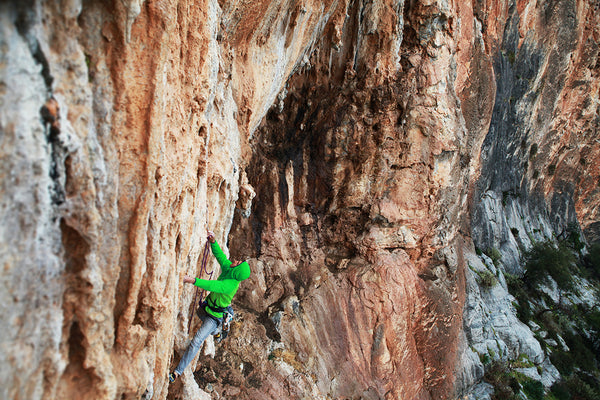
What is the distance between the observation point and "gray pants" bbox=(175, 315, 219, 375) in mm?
5172

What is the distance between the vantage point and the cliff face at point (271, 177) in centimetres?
248

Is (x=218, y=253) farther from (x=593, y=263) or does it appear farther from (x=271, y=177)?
(x=593, y=263)

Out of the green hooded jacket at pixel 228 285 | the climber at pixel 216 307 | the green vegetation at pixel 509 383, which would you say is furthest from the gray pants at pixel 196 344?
the green vegetation at pixel 509 383

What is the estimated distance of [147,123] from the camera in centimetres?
345

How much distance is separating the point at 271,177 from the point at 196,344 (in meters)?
5.06

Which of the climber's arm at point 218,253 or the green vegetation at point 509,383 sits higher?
the climber's arm at point 218,253

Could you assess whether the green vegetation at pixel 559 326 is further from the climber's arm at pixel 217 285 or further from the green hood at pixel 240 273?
the climber's arm at pixel 217 285

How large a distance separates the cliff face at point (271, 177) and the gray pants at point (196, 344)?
0.19 metres

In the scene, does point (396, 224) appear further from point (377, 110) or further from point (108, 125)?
point (108, 125)

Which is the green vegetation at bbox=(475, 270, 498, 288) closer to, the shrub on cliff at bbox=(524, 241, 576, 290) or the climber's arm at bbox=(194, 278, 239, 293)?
the shrub on cliff at bbox=(524, 241, 576, 290)

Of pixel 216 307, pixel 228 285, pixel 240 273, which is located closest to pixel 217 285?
pixel 228 285

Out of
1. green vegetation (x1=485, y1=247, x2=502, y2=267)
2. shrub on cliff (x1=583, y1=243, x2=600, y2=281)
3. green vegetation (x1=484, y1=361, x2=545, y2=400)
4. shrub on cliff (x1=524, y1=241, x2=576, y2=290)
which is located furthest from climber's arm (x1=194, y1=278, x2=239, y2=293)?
shrub on cliff (x1=583, y1=243, x2=600, y2=281)

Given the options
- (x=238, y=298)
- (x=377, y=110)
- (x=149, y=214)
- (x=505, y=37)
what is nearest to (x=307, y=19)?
(x=377, y=110)

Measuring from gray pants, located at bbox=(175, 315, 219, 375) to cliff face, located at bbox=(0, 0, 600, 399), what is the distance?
192 millimetres
